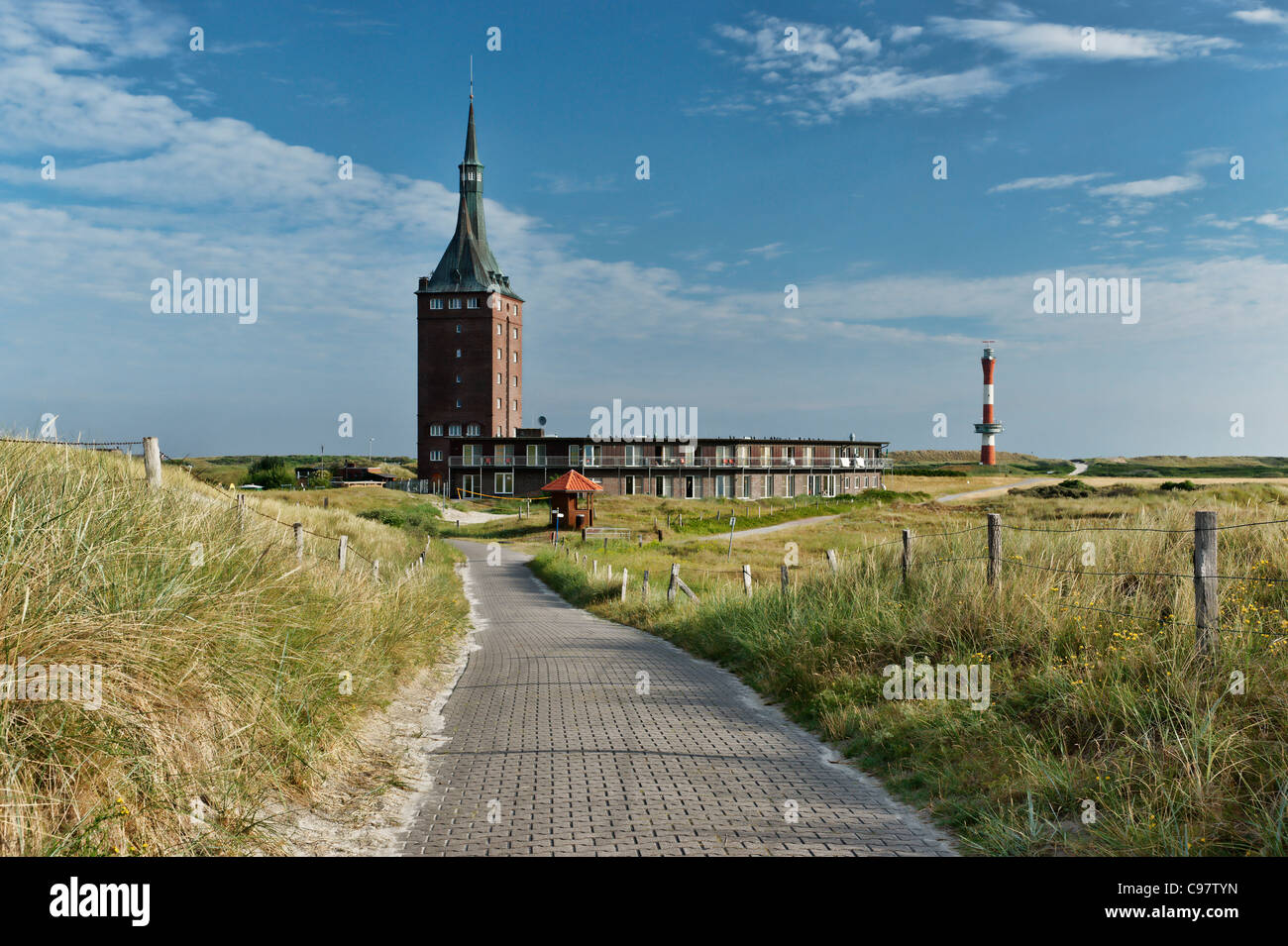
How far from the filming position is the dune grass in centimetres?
433

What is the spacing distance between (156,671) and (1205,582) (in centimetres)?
744

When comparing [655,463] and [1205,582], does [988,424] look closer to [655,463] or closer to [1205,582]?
A: [655,463]

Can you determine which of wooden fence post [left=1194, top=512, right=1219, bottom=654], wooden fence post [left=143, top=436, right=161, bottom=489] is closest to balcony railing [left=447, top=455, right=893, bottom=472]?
wooden fence post [left=143, top=436, right=161, bottom=489]

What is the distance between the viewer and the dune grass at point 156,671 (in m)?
4.33

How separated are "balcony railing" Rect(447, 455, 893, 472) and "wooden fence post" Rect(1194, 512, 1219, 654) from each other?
67071 millimetres

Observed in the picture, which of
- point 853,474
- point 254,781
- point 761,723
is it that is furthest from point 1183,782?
point 853,474

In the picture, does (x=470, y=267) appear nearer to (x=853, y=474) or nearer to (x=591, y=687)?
(x=853, y=474)

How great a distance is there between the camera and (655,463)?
74.3 metres

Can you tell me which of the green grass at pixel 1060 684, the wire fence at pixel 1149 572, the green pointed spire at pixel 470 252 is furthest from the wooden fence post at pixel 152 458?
the green pointed spire at pixel 470 252

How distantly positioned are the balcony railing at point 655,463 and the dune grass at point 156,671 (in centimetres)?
6471

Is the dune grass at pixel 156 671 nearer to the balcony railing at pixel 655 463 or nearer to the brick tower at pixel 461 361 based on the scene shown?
the balcony railing at pixel 655 463
